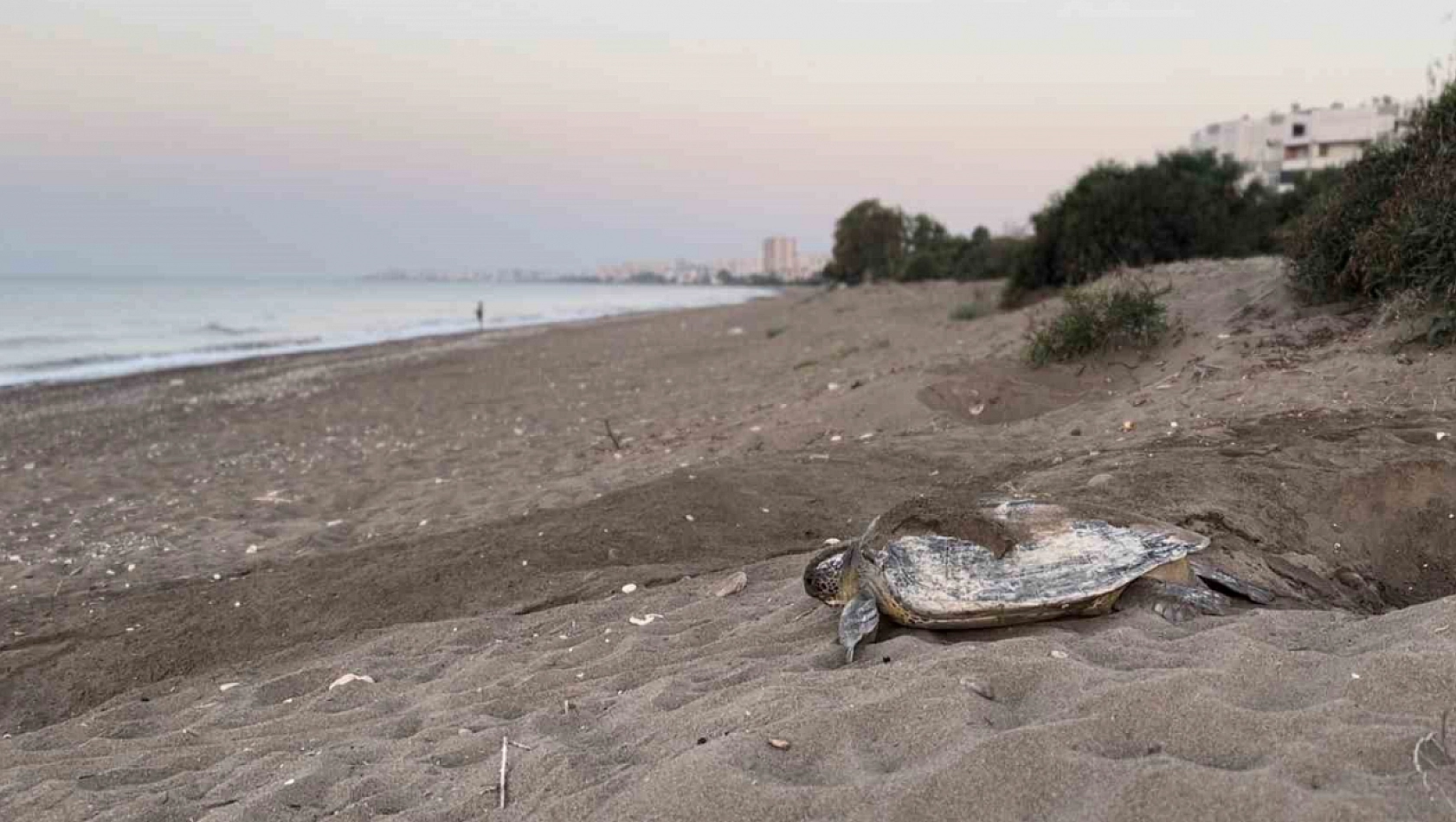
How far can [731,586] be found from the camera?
5070 mm

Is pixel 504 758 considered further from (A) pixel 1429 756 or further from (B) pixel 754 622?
(A) pixel 1429 756

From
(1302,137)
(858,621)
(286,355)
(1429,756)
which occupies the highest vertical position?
(1302,137)

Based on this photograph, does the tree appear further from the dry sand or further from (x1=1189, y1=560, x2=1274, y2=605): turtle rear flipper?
(x1=1189, y1=560, x2=1274, y2=605): turtle rear flipper

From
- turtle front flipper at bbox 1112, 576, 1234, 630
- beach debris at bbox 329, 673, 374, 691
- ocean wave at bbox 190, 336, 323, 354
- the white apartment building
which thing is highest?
the white apartment building

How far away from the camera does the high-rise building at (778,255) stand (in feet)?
575

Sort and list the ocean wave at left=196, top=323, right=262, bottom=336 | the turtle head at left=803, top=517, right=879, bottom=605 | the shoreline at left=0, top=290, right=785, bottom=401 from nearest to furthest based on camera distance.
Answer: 1. the turtle head at left=803, top=517, right=879, bottom=605
2. the shoreline at left=0, top=290, right=785, bottom=401
3. the ocean wave at left=196, top=323, right=262, bottom=336

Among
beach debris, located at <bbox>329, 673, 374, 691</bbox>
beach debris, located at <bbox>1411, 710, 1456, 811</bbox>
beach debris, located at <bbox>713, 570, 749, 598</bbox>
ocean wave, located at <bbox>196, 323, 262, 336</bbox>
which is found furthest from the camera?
ocean wave, located at <bbox>196, 323, 262, 336</bbox>

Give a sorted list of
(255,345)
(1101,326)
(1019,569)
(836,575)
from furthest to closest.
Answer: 1. (255,345)
2. (1101,326)
3. (836,575)
4. (1019,569)

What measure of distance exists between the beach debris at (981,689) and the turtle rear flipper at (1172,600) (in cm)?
109

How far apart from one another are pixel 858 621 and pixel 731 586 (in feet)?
4.23

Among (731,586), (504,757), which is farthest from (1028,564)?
(504,757)

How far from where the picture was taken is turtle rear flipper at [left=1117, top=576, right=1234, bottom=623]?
3812 millimetres

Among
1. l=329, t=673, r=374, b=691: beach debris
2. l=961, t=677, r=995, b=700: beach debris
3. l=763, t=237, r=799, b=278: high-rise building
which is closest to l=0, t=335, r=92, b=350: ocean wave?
l=329, t=673, r=374, b=691: beach debris

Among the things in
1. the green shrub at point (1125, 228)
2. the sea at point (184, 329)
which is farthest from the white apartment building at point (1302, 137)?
the sea at point (184, 329)
